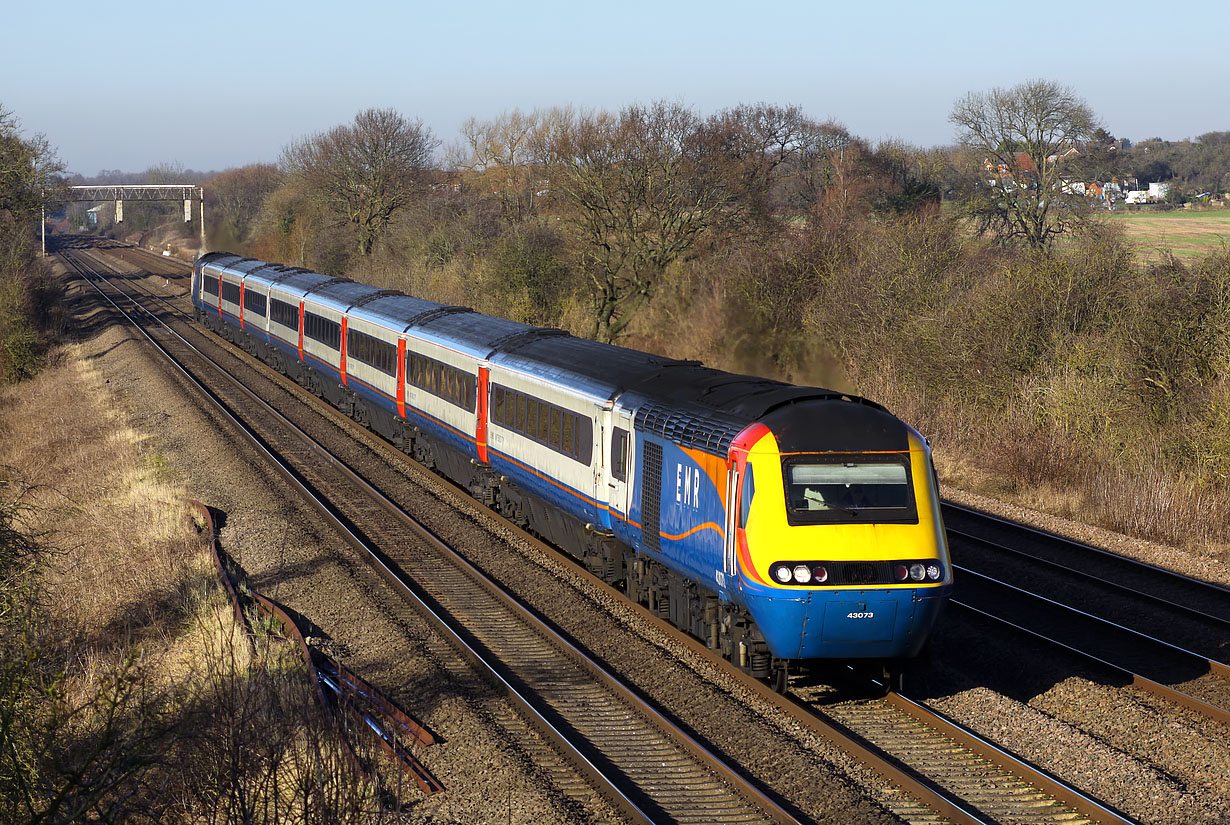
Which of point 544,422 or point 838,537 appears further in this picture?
point 544,422

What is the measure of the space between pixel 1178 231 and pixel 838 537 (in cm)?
3425

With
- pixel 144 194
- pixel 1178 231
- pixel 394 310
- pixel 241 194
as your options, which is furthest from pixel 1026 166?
pixel 144 194

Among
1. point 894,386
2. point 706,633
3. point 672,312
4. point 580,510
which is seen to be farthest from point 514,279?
point 706,633

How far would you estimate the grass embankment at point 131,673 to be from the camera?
7121 millimetres

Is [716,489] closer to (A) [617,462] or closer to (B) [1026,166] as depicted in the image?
(A) [617,462]

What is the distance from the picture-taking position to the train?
973 centimetres

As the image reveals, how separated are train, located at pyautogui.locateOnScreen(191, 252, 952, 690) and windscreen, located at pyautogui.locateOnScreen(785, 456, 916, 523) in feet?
0.04

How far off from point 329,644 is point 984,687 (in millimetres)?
7112

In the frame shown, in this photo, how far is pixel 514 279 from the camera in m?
40.4

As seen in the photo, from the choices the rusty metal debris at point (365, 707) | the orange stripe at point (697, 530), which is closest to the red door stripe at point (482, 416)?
the rusty metal debris at point (365, 707)

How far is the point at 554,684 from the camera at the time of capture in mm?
11242

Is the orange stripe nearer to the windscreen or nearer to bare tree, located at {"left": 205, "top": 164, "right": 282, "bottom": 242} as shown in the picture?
the windscreen

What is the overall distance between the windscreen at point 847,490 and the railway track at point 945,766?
187 cm

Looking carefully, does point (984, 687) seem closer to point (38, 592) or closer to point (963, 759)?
point (963, 759)
